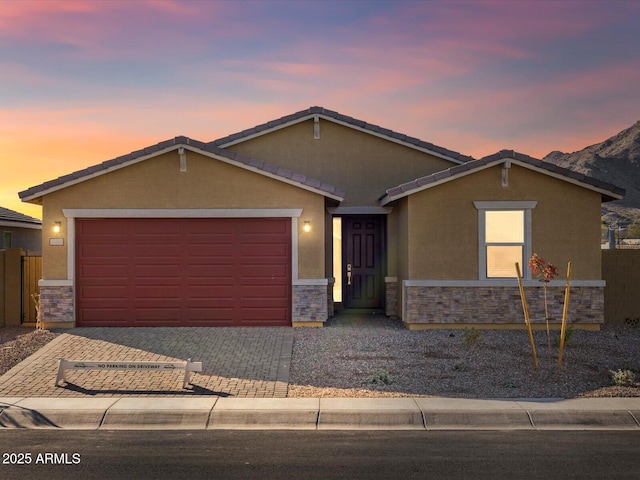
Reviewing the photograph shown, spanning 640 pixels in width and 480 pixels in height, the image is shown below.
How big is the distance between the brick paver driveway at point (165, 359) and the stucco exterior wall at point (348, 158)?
484 centimetres

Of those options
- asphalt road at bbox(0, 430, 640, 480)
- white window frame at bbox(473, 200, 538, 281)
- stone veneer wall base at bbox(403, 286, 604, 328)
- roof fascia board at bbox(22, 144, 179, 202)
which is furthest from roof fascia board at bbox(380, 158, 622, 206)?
asphalt road at bbox(0, 430, 640, 480)

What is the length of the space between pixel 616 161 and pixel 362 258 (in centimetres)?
15140

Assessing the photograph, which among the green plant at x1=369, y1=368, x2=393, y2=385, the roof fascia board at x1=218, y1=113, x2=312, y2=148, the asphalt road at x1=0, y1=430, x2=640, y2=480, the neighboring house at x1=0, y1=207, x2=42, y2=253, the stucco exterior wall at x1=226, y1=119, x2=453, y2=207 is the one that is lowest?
the asphalt road at x1=0, y1=430, x2=640, y2=480

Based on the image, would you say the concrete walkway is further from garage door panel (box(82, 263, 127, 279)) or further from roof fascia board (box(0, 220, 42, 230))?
roof fascia board (box(0, 220, 42, 230))

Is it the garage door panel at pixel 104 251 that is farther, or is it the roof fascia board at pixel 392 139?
the roof fascia board at pixel 392 139

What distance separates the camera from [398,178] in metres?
17.7

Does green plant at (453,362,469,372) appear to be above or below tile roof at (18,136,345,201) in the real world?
below

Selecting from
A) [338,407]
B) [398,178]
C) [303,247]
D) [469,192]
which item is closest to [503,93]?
[398,178]

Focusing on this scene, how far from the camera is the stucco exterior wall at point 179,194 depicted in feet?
49.5

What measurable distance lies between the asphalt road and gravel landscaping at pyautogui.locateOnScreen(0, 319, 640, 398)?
1794 millimetres

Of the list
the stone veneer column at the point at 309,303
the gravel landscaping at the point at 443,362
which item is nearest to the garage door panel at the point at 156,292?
the gravel landscaping at the point at 443,362

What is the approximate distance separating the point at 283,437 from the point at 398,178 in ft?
35.9

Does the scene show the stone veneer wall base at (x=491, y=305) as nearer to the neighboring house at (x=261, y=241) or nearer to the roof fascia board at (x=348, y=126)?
the neighboring house at (x=261, y=241)

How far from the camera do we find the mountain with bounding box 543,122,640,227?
133637mm
